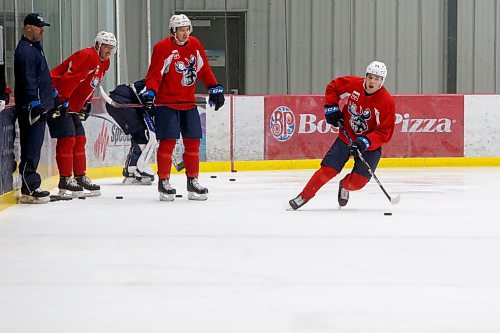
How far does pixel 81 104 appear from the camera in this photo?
8195mm

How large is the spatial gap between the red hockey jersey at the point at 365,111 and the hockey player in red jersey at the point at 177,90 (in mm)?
1164

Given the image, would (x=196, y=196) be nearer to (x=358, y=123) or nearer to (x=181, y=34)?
(x=181, y=34)

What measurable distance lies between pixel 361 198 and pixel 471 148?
14.2 ft

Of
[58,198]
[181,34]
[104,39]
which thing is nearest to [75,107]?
[104,39]

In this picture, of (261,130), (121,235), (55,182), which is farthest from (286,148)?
(121,235)

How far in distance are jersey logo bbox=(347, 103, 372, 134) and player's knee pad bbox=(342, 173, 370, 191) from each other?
288mm

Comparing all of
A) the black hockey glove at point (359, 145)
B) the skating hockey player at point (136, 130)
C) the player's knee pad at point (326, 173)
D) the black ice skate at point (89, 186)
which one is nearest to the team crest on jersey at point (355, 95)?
the black hockey glove at point (359, 145)

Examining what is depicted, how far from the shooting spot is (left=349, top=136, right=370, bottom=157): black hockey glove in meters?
6.68

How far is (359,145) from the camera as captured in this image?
6.69m

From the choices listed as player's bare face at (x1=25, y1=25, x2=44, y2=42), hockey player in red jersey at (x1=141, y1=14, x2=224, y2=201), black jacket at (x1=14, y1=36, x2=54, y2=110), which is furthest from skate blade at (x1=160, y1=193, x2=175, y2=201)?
player's bare face at (x1=25, y1=25, x2=44, y2=42)

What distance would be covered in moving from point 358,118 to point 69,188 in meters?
2.30

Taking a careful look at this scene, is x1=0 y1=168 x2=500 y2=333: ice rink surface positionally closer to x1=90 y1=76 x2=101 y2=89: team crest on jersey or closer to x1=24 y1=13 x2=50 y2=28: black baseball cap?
x1=90 y1=76 x2=101 y2=89: team crest on jersey

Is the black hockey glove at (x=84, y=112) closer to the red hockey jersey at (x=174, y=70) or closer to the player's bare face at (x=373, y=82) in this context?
the red hockey jersey at (x=174, y=70)

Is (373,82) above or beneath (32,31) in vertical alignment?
beneath
